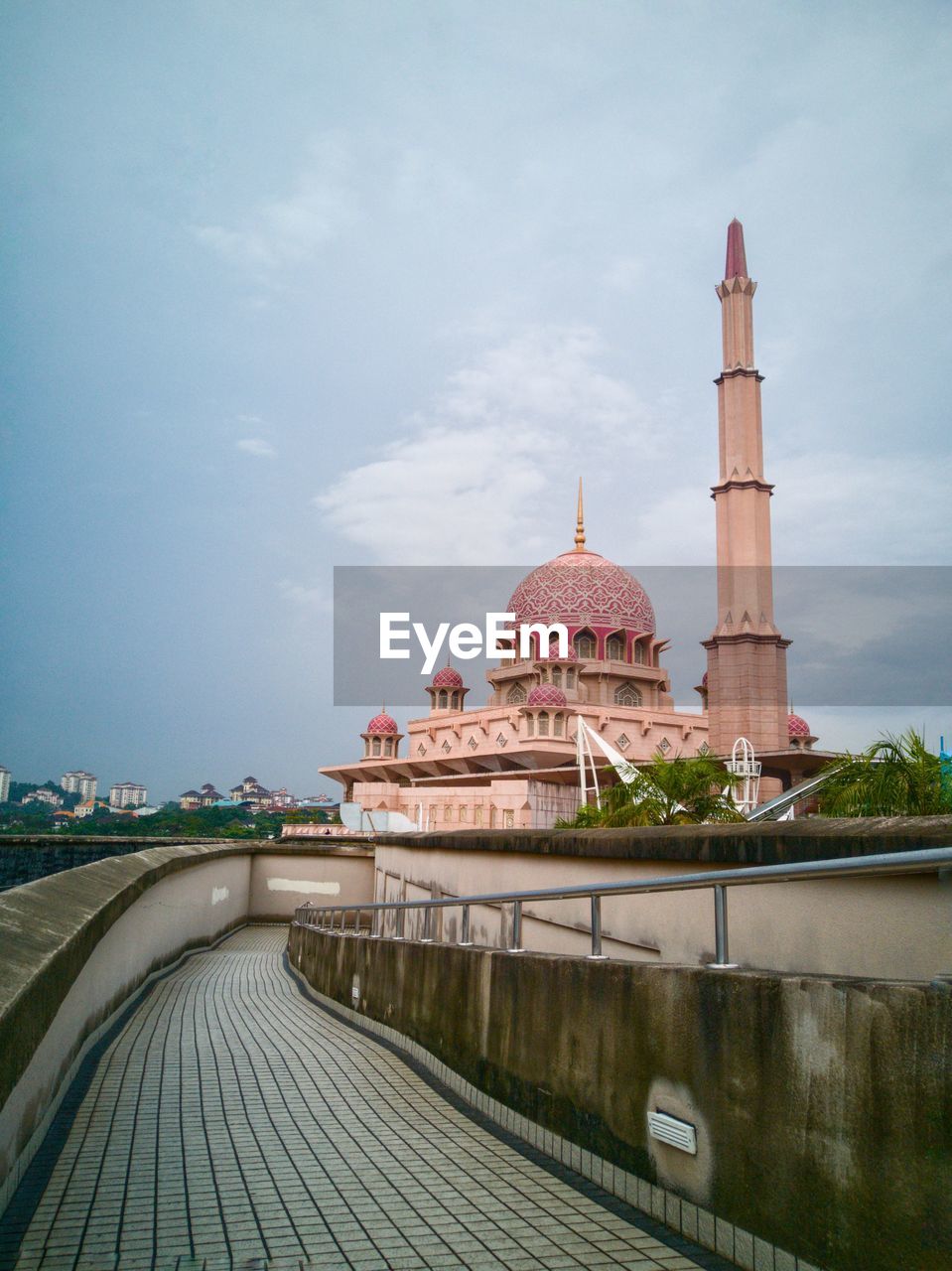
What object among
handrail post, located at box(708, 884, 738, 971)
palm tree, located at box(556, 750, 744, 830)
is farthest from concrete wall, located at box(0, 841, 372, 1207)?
palm tree, located at box(556, 750, 744, 830)

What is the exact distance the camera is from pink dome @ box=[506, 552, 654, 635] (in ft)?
183

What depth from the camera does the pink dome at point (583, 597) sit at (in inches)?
2197

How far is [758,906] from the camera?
461 centimetres

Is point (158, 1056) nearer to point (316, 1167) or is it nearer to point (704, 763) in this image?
point (316, 1167)

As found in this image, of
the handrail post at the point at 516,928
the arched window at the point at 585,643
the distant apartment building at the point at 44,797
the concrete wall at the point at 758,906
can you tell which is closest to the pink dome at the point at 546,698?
the arched window at the point at 585,643

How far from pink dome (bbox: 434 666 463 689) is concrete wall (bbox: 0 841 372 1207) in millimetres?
40036

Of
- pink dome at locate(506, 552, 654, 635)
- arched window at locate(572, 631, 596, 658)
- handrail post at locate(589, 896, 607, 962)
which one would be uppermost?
pink dome at locate(506, 552, 654, 635)

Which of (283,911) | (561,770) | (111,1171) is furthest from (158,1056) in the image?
(561,770)

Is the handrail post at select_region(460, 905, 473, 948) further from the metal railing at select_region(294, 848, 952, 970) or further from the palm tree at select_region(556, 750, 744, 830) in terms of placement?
the palm tree at select_region(556, 750, 744, 830)

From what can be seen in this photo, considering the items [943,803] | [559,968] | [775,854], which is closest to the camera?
[775,854]

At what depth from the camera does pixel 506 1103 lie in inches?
217

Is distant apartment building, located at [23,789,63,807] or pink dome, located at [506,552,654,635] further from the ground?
pink dome, located at [506,552,654,635]

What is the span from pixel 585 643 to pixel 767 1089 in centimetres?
5191

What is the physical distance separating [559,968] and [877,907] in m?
1.65
